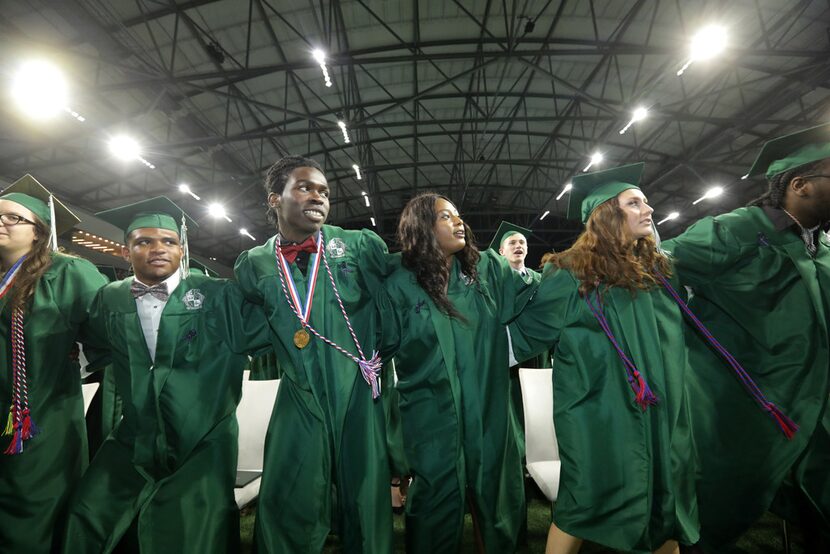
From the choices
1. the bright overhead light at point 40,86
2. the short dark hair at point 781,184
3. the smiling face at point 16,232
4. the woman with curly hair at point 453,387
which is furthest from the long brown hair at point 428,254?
the bright overhead light at point 40,86

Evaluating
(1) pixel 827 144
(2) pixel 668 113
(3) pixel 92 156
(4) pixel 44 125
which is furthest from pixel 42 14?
(2) pixel 668 113

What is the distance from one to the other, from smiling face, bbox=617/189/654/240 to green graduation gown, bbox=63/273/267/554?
1.91 meters

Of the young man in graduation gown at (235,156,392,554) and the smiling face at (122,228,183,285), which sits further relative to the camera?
the smiling face at (122,228,183,285)

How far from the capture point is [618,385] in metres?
1.73

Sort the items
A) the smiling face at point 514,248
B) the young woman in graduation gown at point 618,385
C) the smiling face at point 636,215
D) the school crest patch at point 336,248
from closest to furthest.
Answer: the young woman in graduation gown at point 618,385 < the school crest patch at point 336,248 < the smiling face at point 636,215 < the smiling face at point 514,248

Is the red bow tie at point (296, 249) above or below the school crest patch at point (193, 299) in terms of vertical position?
above

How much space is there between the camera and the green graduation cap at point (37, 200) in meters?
2.22

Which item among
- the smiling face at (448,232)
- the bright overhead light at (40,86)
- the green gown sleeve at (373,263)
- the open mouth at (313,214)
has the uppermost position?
the bright overhead light at (40,86)

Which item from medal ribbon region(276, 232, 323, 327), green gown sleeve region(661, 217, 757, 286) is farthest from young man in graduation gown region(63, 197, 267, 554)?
green gown sleeve region(661, 217, 757, 286)

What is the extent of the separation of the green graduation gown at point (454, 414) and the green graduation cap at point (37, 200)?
2.04 m

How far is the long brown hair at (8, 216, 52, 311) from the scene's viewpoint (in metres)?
2.06

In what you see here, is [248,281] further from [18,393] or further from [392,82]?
[392,82]

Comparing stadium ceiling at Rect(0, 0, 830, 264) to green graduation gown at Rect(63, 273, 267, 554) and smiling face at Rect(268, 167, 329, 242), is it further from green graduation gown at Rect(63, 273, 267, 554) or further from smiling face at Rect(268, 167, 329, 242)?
green graduation gown at Rect(63, 273, 267, 554)

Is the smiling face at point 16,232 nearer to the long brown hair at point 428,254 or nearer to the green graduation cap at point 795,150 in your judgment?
the long brown hair at point 428,254
